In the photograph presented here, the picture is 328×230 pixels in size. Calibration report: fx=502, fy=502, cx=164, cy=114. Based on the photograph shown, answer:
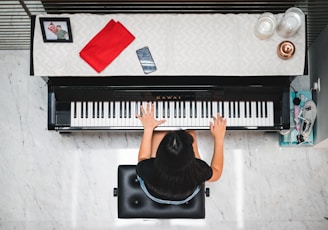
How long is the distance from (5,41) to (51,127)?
2.83ft

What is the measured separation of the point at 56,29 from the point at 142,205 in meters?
1.21

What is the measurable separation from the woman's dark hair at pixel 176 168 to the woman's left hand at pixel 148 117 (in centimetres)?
61

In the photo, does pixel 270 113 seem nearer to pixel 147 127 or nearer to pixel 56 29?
pixel 147 127

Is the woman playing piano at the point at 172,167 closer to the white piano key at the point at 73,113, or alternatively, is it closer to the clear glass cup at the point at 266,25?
the white piano key at the point at 73,113

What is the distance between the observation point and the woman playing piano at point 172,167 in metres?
2.35

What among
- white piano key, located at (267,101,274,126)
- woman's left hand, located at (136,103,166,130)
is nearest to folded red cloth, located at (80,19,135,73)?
woman's left hand, located at (136,103,166,130)

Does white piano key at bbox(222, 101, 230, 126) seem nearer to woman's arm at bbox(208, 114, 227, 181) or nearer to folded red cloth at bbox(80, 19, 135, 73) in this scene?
woman's arm at bbox(208, 114, 227, 181)

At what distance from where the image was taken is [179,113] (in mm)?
3307

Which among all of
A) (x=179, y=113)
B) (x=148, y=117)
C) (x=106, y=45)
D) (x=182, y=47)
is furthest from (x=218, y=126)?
(x=106, y=45)

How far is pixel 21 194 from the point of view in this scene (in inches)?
147

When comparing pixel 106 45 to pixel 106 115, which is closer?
pixel 106 45

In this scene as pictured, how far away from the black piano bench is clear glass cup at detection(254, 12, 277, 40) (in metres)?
1.03

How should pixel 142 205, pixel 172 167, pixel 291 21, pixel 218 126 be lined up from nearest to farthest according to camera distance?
pixel 172 167, pixel 291 21, pixel 142 205, pixel 218 126

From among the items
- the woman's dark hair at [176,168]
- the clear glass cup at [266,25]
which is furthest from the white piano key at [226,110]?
the woman's dark hair at [176,168]
